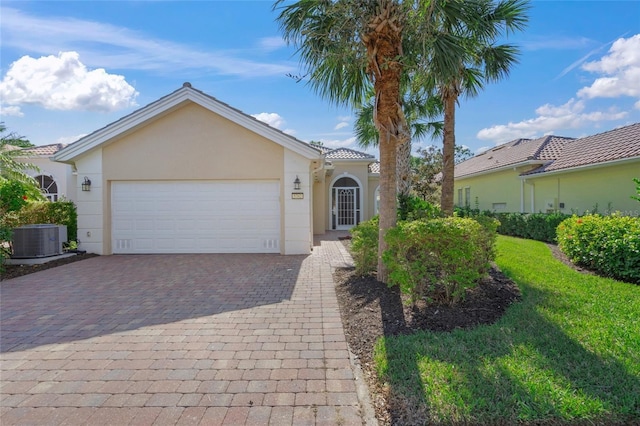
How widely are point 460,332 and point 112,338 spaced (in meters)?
4.62

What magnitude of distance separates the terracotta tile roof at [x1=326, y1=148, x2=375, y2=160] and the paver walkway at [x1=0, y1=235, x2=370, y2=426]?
1237 cm

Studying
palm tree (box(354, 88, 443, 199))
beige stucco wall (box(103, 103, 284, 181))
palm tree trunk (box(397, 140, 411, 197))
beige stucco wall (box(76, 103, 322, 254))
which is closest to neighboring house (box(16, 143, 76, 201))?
beige stucco wall (box(76, 103, 322, 254))

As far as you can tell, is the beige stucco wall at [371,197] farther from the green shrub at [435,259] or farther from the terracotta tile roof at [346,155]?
the green shrub at [435,259]

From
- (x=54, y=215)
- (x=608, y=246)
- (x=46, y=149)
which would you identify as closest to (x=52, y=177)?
(x=46, y=149)

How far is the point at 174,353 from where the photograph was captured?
4.11 meters

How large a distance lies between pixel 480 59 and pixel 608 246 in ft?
19.5

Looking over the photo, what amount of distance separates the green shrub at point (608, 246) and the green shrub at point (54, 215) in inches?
604

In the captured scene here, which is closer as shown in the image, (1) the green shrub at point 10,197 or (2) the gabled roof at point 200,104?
(1) the green shrub at point 10,197

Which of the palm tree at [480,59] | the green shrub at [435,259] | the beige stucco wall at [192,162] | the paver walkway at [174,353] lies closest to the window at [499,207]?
the palm tree at [480,59]

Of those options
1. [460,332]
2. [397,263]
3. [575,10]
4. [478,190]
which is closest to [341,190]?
[478,190]

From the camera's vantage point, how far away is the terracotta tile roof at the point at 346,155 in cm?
1902

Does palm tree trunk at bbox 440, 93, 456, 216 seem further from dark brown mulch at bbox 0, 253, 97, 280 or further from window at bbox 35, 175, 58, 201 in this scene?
window at bbox 35, 175, 58, 201

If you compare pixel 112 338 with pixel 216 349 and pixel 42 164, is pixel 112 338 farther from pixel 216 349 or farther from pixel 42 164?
pixel 42 164

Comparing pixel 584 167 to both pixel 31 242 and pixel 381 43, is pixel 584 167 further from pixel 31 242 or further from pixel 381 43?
pixel 31 242
